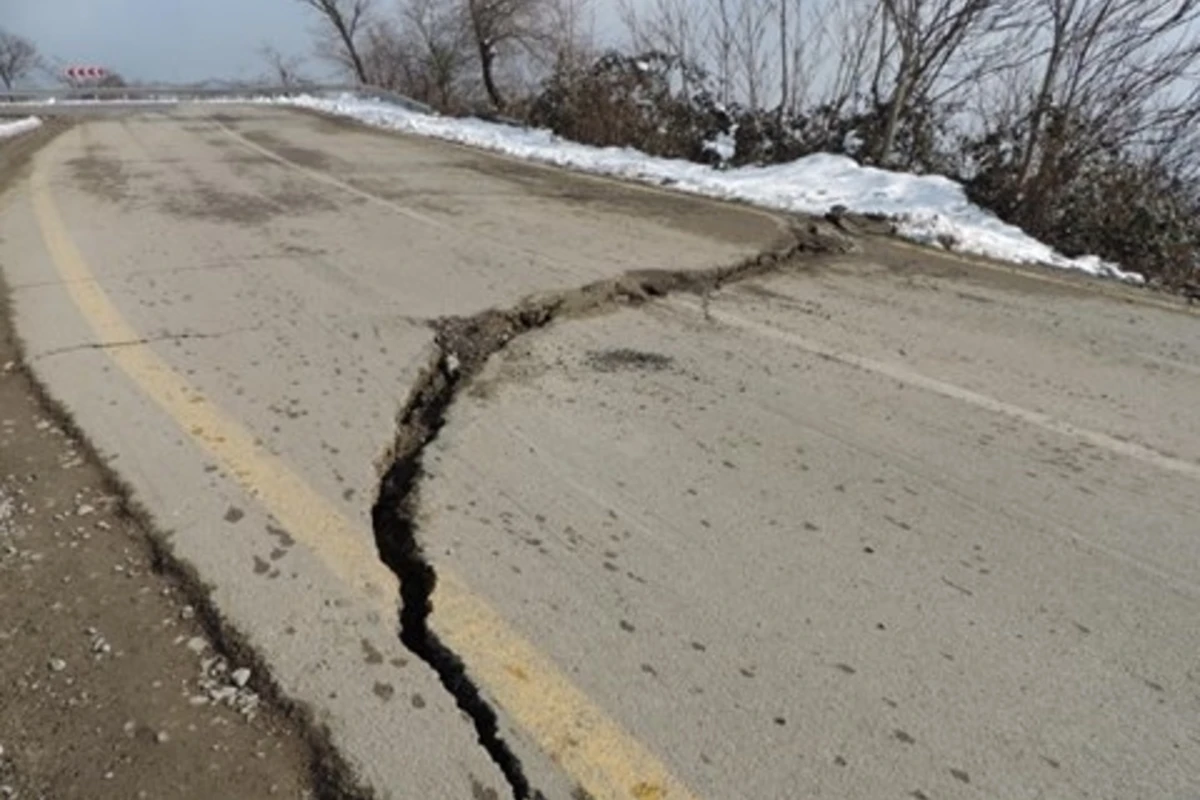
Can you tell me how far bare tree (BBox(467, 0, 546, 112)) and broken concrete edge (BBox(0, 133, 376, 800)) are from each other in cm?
2663

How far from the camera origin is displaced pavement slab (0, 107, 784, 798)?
2.35 meters

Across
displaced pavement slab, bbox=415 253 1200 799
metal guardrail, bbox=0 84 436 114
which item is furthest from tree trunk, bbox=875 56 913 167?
metal guardrail, bbox=0 84 436 114

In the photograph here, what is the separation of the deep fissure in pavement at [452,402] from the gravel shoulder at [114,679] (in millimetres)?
375

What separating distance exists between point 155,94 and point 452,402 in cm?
2871

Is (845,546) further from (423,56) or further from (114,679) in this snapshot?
(423,56)

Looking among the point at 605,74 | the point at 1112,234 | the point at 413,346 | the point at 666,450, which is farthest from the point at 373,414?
the point at 605,74

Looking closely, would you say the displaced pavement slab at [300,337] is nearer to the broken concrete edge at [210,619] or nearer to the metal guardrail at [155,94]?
the broken concrete edge at [210,619]

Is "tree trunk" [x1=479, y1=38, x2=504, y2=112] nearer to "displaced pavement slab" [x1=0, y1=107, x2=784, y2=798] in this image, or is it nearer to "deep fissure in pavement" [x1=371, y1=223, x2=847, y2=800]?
"displaced pavement slab" [x1=0, y1=107, x2=784, y2=798]

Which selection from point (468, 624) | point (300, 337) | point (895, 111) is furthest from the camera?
point (895, 111)

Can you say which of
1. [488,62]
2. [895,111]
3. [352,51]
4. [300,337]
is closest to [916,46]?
[895,111]

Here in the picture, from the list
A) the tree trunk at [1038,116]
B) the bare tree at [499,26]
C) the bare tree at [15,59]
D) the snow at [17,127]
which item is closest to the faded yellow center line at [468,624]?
the tree trunk at [1038,116]

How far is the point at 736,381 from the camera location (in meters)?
4.23

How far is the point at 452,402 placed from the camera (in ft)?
13.0

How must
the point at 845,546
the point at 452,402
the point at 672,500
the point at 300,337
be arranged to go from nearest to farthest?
1. the point at 845,546
2. the point at 672,500
3. the point at 452,402
4. the point at 300,337
